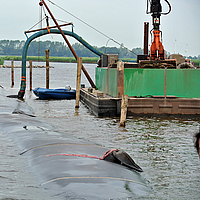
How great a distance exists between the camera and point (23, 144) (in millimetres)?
9008

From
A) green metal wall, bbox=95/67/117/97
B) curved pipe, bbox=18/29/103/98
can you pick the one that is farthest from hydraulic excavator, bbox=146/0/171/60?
curved pipe, bbox=18/29/103/98

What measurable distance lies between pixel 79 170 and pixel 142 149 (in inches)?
198

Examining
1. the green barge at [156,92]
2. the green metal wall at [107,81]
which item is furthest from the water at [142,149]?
the green metal wall at [107,81]

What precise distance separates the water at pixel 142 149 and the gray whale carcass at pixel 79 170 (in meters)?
0.28

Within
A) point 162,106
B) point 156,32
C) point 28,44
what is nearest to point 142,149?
point 162,106

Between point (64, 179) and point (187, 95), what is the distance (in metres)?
12.9

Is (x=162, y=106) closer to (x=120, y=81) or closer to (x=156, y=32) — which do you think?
(x=120, y=81)

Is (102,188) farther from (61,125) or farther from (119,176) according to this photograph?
(61,125)

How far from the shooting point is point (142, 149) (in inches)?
439

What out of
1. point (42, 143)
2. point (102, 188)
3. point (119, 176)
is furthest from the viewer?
point (42, 143)

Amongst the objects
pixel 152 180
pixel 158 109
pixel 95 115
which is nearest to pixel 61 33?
pixel 95 115

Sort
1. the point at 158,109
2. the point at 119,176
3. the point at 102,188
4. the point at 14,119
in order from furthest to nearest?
the point at 158,109 → the point at 14,119 → the point at 119,176 → the point at 102,188

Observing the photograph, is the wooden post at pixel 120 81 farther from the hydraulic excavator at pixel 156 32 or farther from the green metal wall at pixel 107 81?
the hydraulic excavator at pixel 156 32

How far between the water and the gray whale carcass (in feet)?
0.91
